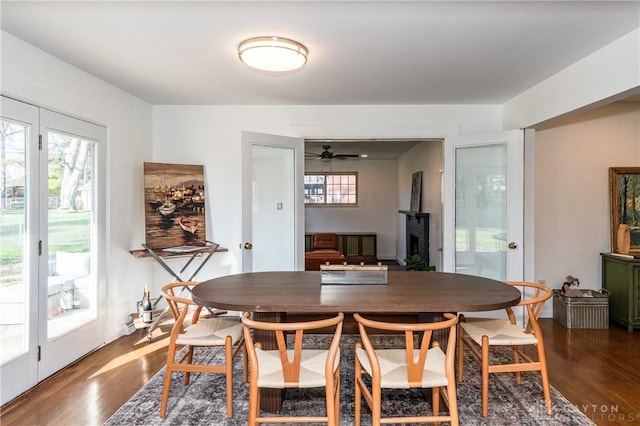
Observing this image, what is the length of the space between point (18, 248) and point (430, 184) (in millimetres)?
5240

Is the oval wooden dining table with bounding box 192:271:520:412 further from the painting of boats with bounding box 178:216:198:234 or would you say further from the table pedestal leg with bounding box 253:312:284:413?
the painting of boats with bounding box 178:216:198:234

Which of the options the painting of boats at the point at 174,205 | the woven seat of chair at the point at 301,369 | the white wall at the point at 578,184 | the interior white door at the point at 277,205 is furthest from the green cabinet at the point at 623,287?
the painting of boats at the point at 174,205

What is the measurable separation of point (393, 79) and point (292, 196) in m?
1.61

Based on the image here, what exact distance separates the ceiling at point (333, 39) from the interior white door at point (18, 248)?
0.62m

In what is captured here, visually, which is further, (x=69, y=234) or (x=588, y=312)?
(x=588, y=312)

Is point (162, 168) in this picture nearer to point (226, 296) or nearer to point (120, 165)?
point (120, 165)

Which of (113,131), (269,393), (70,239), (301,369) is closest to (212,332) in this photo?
(269,393)

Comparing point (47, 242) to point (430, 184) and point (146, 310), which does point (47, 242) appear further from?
point (430, 184)

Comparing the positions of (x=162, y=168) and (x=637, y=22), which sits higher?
(x=637, y=22)

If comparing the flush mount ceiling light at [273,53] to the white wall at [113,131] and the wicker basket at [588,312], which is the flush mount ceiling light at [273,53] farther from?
the wicker basket at [588,312]

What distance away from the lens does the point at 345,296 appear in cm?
216

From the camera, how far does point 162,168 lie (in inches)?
153

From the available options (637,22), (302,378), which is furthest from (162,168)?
(637,22)

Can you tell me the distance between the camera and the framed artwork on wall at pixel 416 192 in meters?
6.66
